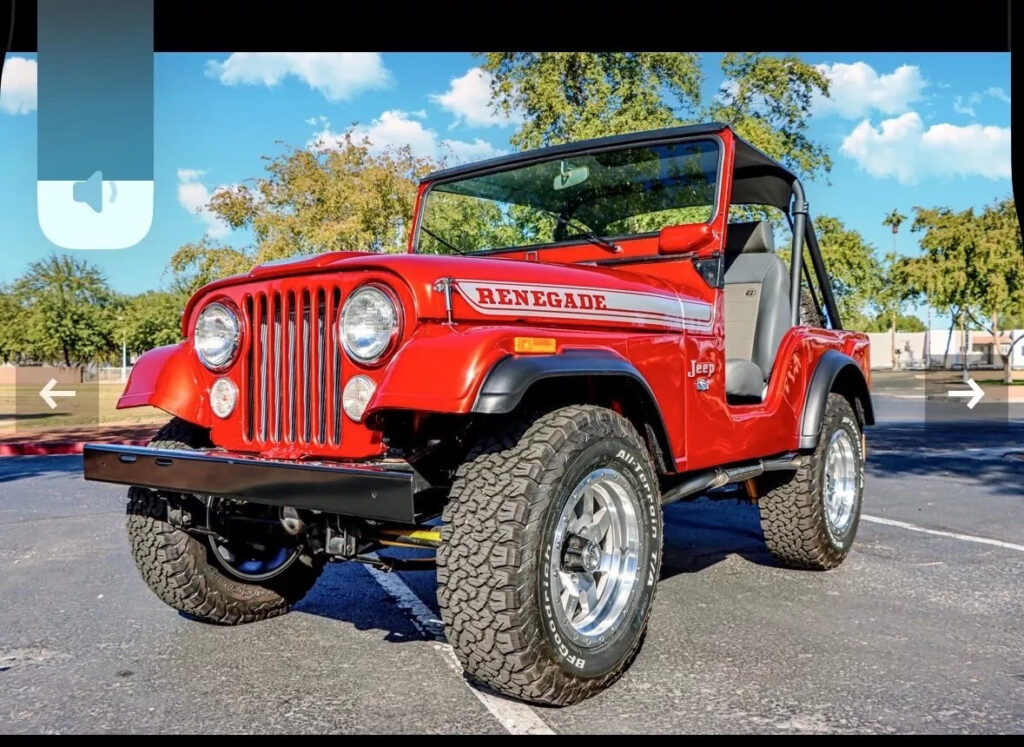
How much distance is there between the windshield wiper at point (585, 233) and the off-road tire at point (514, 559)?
158 cm

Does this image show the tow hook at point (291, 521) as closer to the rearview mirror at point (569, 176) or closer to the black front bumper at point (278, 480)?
the black front bumper at point (278, 480)

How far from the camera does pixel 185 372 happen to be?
375cm

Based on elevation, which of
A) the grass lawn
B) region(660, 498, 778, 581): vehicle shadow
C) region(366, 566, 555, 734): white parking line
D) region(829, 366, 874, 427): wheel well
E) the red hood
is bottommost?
the grass lawn

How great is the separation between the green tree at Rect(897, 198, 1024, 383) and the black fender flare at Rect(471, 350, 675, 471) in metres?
31.0

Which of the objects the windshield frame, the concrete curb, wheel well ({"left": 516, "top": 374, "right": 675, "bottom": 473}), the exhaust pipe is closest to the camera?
wheel well ({"left": 516, "top": 374, "right": 675, "bottom": 473})

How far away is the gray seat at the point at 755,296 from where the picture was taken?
5.11 m

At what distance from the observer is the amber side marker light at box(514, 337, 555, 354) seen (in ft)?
9.75

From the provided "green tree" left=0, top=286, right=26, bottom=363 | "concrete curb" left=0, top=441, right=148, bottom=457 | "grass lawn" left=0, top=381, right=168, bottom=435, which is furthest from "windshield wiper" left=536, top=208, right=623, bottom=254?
"green tree" left=0, top=286, right=26, bottom=363

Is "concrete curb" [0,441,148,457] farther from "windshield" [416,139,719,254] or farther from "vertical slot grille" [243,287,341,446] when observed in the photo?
"vertical slot grille" [243,287,341,446]

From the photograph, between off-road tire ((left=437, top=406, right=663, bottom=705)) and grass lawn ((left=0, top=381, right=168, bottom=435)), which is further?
grass lawn ((left=0, top=381, right=168, bottom=435))

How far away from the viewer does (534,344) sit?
9.95ft

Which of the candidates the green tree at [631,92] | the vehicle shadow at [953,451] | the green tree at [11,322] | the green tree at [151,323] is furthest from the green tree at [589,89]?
the green tree at [11,322]

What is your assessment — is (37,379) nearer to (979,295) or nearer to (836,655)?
(979,295)

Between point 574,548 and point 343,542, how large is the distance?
0.80 meters
